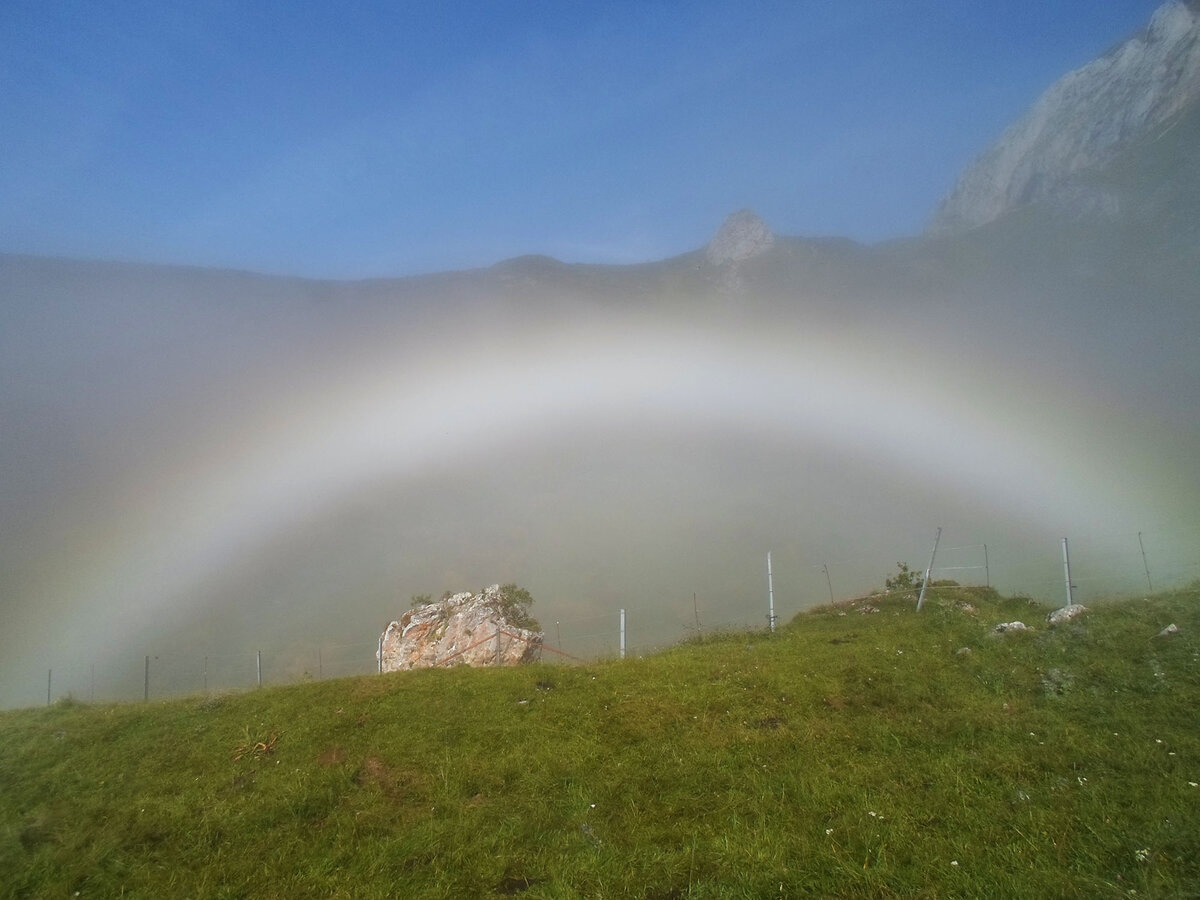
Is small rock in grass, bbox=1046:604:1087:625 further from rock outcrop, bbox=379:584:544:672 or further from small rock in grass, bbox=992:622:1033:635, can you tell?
rock outcrop, bbox=379:584:544:672

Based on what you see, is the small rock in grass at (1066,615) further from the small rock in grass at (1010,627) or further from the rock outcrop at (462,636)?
the rock outcrop at (462,636)

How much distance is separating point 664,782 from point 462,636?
16.8m

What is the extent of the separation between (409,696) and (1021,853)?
35.7ft

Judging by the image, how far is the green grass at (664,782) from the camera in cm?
669

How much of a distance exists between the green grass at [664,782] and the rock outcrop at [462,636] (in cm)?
908

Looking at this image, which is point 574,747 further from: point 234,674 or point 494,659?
point 234,674

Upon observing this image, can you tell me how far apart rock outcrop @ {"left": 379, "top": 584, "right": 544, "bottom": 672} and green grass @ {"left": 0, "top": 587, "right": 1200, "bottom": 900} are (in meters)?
9.08

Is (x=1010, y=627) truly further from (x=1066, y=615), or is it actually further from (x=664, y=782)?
(x=664, y=782)

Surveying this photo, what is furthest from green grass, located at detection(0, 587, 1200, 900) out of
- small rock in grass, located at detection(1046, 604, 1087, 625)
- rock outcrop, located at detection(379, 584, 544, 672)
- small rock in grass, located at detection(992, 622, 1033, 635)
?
rock outcrop, located at detection(379, 584, 544, 672)

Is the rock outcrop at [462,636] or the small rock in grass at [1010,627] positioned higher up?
the small rock in grass at [1010,627]

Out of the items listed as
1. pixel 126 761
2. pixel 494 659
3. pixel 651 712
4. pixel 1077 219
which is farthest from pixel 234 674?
pixel 1077 219

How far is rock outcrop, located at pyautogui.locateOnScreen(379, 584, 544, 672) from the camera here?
2336 cm

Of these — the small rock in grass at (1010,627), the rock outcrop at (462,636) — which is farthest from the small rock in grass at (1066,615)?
the rock outcrop at (462,636)

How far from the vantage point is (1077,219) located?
6019 inches
